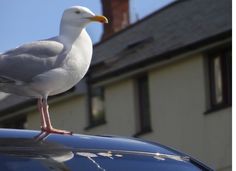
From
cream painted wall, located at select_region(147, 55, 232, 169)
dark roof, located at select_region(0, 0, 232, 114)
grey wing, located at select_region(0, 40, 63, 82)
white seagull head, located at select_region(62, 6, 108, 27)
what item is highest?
dark roof, located at select_region(0, 0, 232, 114)

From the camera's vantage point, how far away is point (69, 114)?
120 ft

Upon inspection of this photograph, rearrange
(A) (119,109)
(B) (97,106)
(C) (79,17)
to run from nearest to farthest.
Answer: (C) (79,17), (A) (119,109), (B) (97,106)

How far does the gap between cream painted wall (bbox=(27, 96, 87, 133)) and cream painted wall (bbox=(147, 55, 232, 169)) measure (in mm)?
4155

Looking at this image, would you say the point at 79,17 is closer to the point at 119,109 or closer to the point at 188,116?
the point at 188,116

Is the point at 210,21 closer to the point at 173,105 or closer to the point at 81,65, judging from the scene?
the point at 173,105

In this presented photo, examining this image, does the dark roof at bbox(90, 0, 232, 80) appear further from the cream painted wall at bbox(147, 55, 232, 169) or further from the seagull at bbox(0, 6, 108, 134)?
the seagull at bbox(0, 6, 108, 134)

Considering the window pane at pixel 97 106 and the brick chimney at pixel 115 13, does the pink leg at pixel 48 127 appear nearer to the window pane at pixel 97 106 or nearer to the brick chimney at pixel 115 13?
the window pane at pixel 97 106

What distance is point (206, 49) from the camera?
2994 centimetres

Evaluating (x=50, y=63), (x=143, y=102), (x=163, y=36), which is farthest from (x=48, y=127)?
(x=163, y=36)

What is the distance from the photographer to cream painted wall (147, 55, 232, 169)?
2939 cm

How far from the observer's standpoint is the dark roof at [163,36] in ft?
101

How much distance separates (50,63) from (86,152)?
1174 millimetres

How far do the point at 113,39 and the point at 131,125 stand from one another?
7.27m

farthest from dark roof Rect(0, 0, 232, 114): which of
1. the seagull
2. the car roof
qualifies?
the car roof
